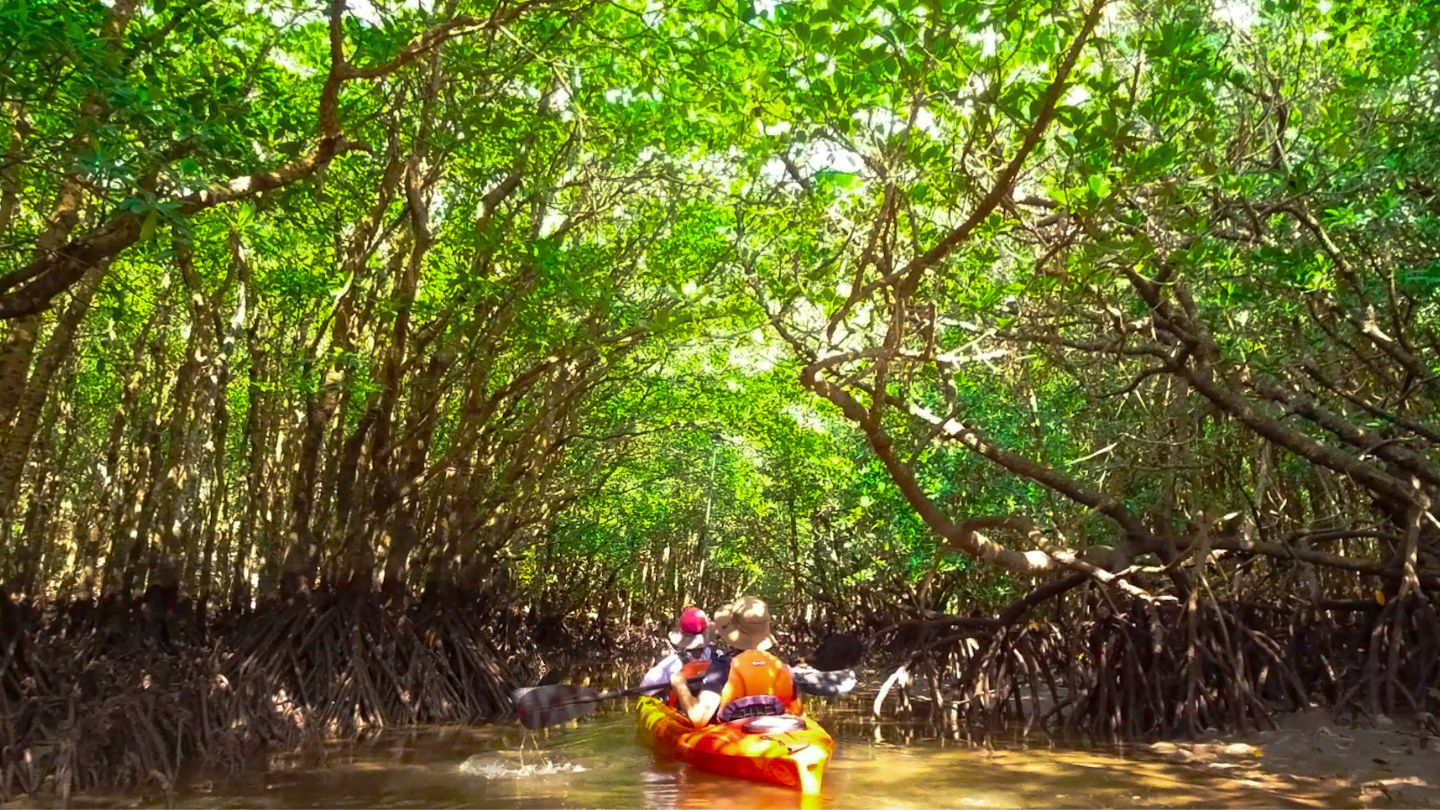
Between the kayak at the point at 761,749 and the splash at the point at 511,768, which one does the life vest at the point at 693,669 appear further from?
the splash at the point at 511,768

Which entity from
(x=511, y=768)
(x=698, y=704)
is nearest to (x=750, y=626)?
(x=698, y=704)

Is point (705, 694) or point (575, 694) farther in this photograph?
point (575, 694)

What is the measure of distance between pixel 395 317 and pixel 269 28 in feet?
9.86

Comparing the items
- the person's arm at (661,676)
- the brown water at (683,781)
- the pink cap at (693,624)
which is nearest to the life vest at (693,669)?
the person's arm at (661,676)

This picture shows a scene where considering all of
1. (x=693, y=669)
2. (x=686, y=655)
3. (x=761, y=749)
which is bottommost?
(x=761, y=749)

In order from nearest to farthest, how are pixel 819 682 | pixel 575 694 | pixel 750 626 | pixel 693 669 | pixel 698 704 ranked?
pixel 698 704 < pixel 750 626 < pixel 693 669 < pixel 819 682 < pixel 575 694

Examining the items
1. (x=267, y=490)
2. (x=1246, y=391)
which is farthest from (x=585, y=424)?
(x=1246, y=391)

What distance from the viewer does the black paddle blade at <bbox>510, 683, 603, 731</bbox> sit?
8680mm

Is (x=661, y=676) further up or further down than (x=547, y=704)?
further up

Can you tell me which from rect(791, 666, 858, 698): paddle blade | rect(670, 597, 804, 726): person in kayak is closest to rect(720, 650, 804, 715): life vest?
rect(670, 597, 804, 726): person in kayak

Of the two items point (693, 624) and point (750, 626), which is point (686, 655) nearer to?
point (693, 624)

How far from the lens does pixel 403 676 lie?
→ 1044cm

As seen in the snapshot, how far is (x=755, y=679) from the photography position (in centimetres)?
741

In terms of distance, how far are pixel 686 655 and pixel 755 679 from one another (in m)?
1.88
